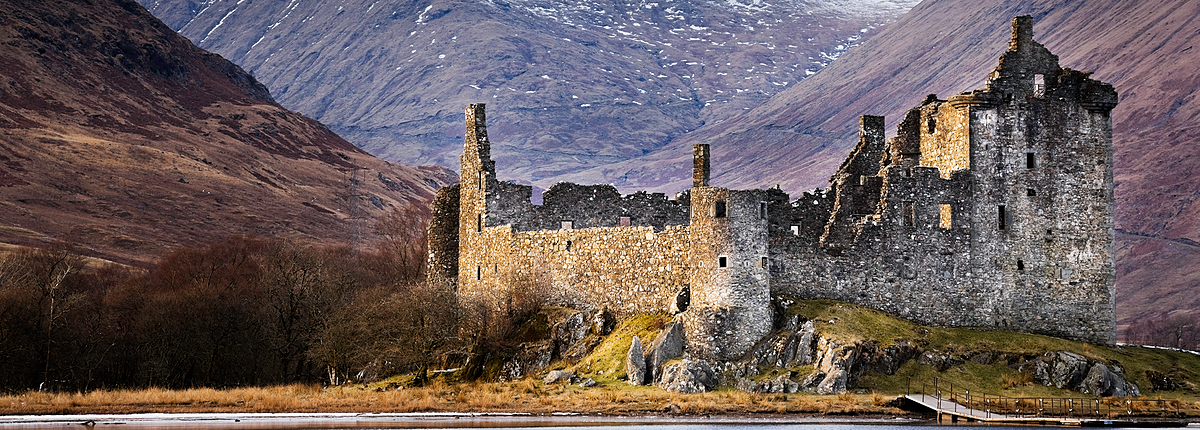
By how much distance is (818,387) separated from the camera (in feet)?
185

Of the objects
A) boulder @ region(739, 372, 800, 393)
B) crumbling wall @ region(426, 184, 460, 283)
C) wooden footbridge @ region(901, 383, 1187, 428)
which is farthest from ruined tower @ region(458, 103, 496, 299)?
wooden footbridge @ region(901, 383, 1187, 428)

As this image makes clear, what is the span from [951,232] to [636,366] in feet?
48.3

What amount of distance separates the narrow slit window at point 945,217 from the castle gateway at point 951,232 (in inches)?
4.6

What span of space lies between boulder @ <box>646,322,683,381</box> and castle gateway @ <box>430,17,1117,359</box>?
143 centimetres

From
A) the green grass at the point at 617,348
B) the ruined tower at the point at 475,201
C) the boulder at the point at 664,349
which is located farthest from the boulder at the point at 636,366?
the ruined tower at the point at 475,201

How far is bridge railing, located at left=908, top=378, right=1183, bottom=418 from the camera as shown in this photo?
54.5 metres

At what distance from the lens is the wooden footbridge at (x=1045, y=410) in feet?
174

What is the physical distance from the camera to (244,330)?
260 ft

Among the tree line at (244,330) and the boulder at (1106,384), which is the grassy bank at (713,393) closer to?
the boulder at (1106,384)

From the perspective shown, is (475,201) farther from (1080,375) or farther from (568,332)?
(1080,375)

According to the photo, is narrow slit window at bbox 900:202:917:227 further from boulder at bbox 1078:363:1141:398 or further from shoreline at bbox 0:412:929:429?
shoreline at bbox 0:412:929:429

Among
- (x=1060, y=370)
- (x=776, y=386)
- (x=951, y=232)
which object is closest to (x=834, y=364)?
(x=776, y=386)

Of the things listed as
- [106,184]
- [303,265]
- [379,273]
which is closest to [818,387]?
[303,265]

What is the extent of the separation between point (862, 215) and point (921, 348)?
21.6ft
